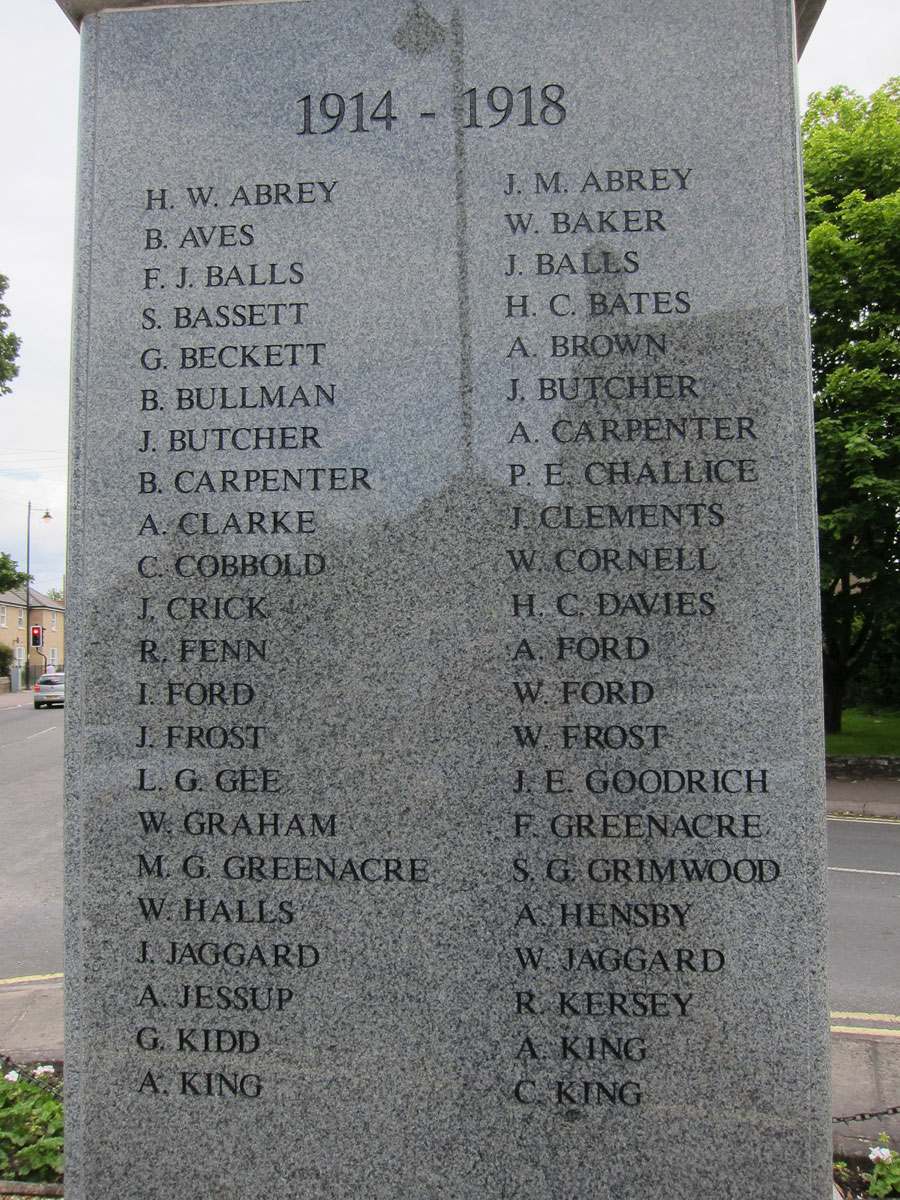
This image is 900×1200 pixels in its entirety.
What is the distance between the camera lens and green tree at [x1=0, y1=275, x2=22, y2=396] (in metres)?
32.4

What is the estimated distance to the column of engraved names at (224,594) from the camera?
2896 millimetres

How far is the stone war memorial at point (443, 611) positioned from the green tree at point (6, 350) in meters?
33.8

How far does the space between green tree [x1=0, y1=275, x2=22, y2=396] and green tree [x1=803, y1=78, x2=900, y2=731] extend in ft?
93.4

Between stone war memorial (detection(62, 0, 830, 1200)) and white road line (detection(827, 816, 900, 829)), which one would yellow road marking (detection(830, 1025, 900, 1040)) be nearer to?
stone war memorial (detection(62, 0, 830, 1200))

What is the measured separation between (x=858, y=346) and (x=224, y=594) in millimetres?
14353

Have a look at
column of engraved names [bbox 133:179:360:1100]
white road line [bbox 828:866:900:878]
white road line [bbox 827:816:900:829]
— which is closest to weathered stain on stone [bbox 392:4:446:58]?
column of engraved names [bbox 133:179:360:1100]

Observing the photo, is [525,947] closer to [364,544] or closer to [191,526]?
[364,544]

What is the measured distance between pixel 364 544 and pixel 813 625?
5.01 feet

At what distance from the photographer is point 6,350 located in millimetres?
32656

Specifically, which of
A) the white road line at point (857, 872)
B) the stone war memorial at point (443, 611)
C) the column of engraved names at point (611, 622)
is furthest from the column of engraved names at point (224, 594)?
the white road line at point (857, 872)

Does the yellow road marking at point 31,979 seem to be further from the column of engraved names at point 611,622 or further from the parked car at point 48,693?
the parked car at point 48,693

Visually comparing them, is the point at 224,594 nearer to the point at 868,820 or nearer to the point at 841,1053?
the point at 841,1053

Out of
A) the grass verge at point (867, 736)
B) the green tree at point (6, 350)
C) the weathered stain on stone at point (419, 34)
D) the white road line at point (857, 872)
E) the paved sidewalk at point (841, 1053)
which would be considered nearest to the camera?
the weathered stain on stone at point (419, 34)

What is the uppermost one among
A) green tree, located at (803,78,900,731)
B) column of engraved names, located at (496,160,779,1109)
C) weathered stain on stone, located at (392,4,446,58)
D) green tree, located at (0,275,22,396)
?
green tree, located at (0,275,22,396)
